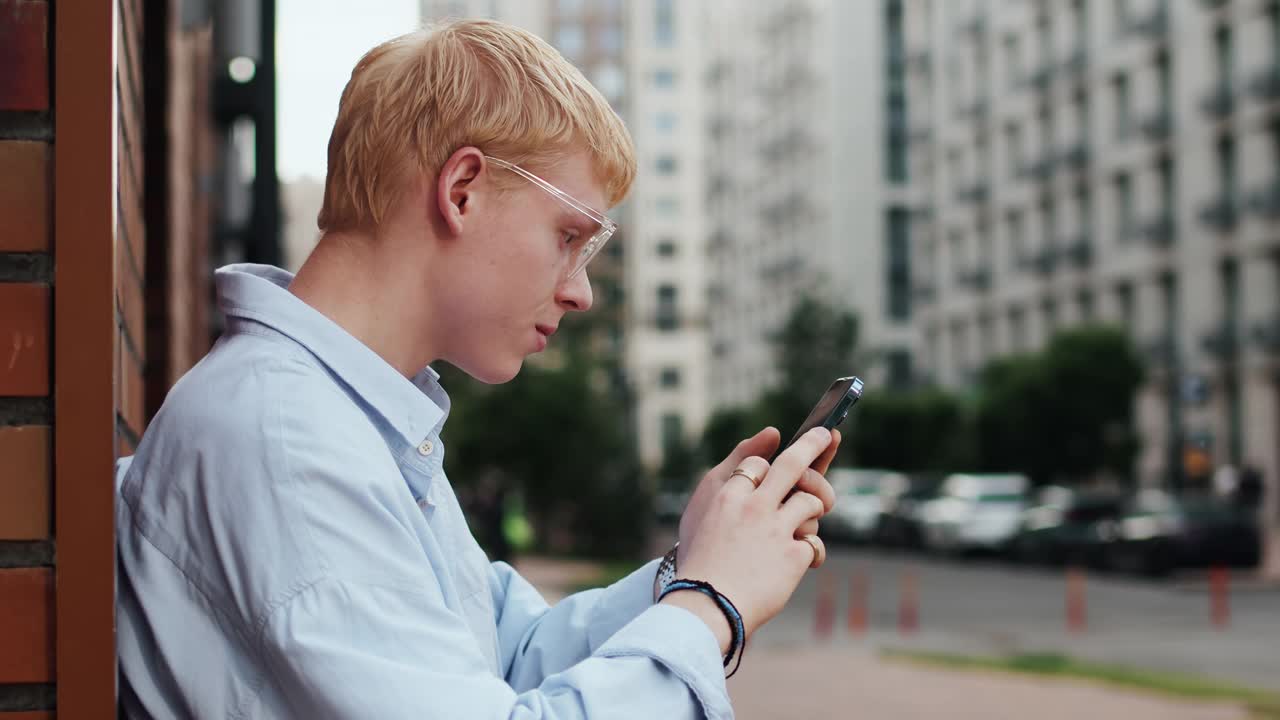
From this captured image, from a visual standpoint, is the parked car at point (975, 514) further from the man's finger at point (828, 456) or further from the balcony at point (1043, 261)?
the man's finger at point (828, 456)

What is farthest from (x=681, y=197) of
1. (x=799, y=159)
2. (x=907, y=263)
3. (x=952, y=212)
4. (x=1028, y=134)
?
(x=1028, y=134)

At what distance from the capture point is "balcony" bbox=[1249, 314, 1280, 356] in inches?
1508

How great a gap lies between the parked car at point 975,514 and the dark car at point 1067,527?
6.06 ft

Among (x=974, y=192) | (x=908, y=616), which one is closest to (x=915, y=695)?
(x=908, y=616)

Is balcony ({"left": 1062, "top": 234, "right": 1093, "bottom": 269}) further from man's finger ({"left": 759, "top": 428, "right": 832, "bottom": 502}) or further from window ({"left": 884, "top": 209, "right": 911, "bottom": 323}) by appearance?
man's finger ({"left": 759, "top": 428, "right": 832, "bottom": 502})

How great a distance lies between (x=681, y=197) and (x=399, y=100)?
10375 centimetres

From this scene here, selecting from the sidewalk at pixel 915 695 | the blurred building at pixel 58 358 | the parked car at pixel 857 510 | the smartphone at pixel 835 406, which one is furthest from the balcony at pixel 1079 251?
the blurred building at pixel 58 358

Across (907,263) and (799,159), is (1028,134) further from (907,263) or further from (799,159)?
(799,159)

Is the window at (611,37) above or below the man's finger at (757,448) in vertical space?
above

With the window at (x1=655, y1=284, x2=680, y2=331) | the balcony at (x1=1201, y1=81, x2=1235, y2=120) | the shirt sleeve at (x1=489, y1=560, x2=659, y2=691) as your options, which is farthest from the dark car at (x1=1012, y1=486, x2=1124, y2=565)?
the window at (x1=655, y1=284, x2=680, y2=331)

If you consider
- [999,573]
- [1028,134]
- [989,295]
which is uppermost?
[1028,134]

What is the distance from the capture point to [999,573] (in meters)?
31.1

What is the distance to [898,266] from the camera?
226 feet

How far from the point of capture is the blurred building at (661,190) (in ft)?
343
